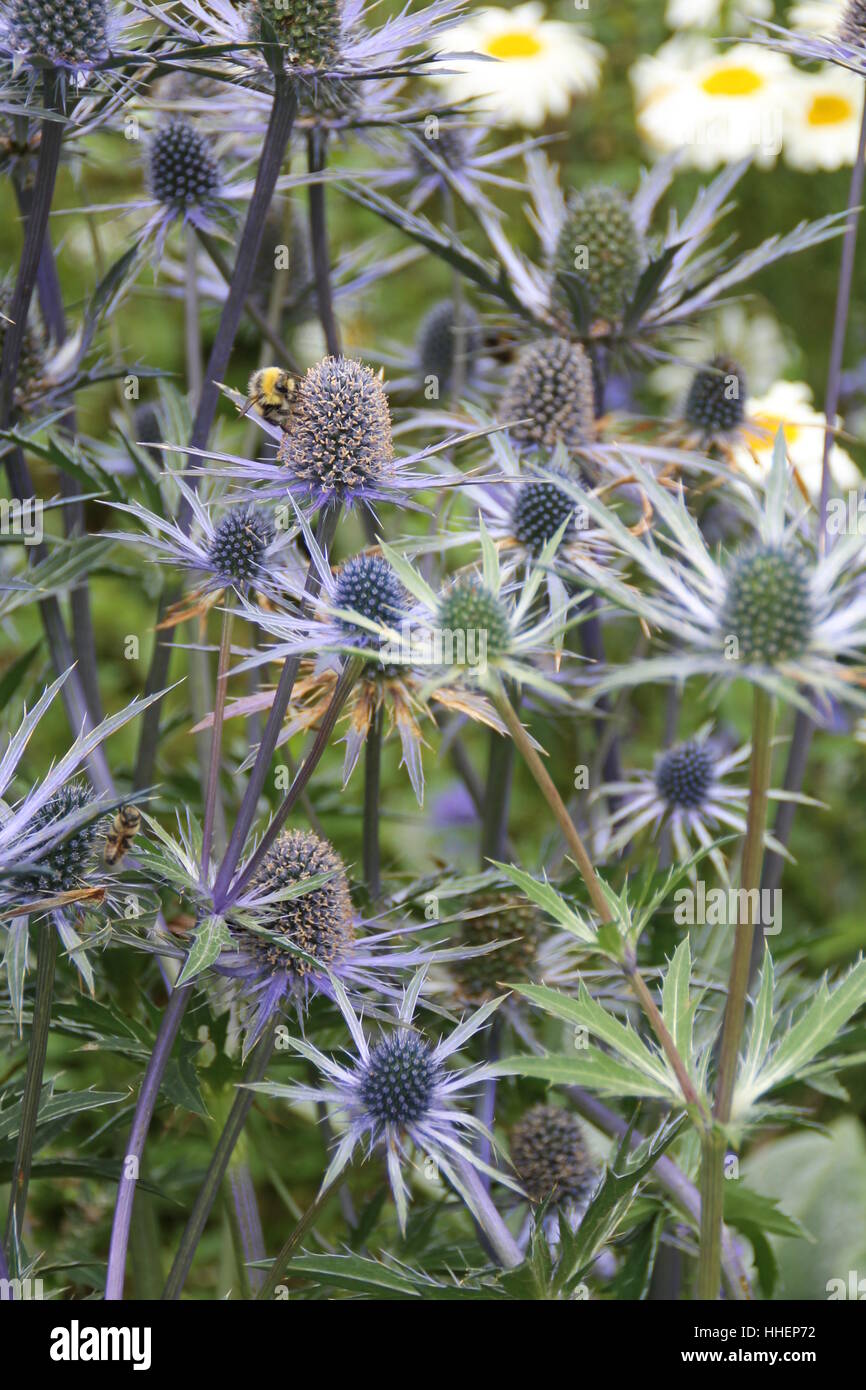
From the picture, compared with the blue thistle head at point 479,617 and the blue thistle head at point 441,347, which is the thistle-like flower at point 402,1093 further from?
the blue thistle head at point 441,347

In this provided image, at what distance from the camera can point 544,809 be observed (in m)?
2.46

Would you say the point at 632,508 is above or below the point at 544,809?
above

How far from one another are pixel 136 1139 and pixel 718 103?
2000 mm

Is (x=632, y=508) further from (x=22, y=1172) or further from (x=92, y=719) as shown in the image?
(x=22, y=1172)

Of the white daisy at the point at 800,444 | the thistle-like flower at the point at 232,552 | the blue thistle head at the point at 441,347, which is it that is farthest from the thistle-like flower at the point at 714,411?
the thistle-like flower at the point at 232,552

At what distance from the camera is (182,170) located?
1.32 metres

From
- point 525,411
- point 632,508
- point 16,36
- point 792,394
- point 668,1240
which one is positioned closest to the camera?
point 16,36

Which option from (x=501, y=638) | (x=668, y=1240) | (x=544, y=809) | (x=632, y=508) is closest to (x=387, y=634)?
(x=501, y=638)

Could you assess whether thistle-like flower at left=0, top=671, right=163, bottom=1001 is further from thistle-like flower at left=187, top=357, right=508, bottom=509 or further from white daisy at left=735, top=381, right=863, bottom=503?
white daisy at left=735, top=381, right=863, bottom=503

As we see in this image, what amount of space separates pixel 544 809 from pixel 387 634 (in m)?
1.72

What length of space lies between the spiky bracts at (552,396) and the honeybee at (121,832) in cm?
62

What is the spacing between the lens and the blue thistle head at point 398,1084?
98 cm

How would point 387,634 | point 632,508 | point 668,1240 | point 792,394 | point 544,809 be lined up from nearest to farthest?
point 387,634, point 668,1240, point 632,508, point 792,394, point 544,809

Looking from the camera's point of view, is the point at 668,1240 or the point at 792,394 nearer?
the point at 668,1240
